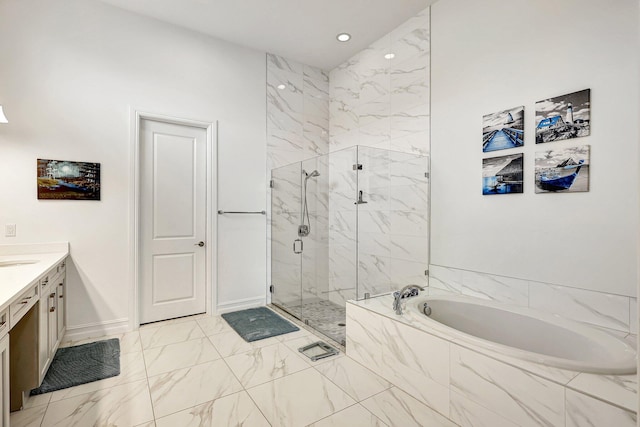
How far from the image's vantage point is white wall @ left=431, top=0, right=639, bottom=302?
1885 mm

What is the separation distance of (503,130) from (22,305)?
10.5 feet

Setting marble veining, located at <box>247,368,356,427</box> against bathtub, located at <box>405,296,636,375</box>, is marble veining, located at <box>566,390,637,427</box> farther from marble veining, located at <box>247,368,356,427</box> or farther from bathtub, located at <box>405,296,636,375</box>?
marble veining, located at <box>247,368,356,427</box>

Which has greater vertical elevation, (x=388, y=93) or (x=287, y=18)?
(x=287, y=18)

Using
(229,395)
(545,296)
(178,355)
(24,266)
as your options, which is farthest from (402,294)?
(24,266)

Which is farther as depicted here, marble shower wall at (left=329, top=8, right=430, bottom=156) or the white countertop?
marble shower wall at (left=329, top=8, right=430, bottom=156)

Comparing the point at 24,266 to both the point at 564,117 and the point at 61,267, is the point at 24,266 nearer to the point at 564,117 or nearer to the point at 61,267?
the point at 61,267

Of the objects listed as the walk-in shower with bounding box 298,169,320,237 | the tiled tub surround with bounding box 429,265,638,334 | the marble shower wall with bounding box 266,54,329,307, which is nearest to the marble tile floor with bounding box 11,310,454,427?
the marble shower wall with bounding box 266,54,329,307

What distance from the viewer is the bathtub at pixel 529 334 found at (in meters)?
1.54

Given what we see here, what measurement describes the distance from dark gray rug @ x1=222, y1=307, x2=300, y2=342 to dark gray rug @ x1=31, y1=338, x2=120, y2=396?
3.30ft

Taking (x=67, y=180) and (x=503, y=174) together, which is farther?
(x=67, y=180)

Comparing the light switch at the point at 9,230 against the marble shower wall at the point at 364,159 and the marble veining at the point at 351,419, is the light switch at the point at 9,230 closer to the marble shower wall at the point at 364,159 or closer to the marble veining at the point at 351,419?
the marble shower wall at the point at 364,159

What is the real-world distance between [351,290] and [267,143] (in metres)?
2.06

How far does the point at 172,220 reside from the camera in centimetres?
336

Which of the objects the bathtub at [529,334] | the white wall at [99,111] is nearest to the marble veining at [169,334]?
the white wall at [99,111]
